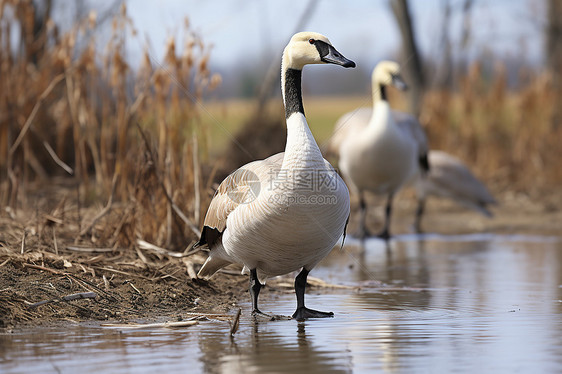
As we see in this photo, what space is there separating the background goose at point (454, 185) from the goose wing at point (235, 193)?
693 cm

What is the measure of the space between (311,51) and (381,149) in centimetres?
525

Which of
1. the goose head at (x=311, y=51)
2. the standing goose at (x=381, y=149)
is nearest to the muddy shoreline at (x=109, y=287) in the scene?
the goose head at (x=311, y=51)

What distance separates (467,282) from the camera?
657 centimetres

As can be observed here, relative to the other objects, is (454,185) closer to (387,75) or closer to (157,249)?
(387,75)

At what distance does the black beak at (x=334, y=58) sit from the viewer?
17.1 feet

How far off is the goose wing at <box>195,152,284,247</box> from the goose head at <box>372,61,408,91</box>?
6.40m

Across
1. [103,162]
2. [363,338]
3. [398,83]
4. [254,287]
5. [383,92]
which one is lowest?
[363,338]

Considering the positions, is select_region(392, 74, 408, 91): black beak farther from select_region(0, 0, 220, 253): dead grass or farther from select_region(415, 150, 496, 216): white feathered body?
select_region(0, 0, 220, 253): dead grass

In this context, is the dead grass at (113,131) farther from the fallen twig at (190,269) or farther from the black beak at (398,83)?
the black beak at (398,83)

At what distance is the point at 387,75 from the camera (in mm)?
11641

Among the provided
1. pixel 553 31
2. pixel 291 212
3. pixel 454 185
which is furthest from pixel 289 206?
pixel 553 31

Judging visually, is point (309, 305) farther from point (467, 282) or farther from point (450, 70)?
point (450, 70)

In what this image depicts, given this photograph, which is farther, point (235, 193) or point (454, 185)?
point (454, 185)

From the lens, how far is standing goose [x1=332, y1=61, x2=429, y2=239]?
10.5m
